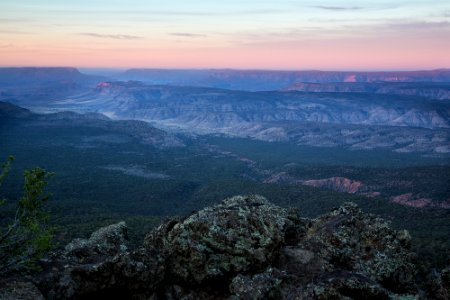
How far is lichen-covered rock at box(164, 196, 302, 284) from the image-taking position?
20797mm

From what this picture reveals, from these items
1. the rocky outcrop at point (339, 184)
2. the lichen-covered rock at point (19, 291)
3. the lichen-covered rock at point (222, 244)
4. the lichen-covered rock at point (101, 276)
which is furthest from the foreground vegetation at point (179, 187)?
the lichen-covered rock at point (19, 291)

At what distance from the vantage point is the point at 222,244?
2122 centimetres

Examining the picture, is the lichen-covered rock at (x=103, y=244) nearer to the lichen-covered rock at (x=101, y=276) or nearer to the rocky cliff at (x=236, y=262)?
the rocky cliff at (x=236, y=262)

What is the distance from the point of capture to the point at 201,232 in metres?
21.7

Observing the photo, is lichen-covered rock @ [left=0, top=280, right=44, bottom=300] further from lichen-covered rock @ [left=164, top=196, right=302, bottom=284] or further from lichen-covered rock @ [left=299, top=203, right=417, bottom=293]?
lichen-covered rock @ [left=299, top=203, right=417, bottom=293]

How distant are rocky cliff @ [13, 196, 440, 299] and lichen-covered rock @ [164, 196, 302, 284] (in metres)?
0.05

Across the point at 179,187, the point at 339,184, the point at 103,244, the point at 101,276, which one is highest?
the point at 101,276

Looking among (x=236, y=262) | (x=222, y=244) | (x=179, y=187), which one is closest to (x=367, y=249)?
(x=236, y=262)

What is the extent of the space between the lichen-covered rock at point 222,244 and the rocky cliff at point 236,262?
48mm

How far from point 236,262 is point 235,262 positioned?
0.05m

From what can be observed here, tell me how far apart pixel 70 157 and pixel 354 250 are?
6670 inches

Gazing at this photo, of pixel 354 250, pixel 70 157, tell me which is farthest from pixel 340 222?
pixel 70 157

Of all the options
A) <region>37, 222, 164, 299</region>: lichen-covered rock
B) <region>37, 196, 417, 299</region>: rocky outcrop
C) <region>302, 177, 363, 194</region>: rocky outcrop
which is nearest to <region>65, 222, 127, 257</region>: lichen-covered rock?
<region>37, 196, 417, 299</region>: rocky outcrop

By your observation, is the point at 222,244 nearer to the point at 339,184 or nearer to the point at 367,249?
the point at 367,249
